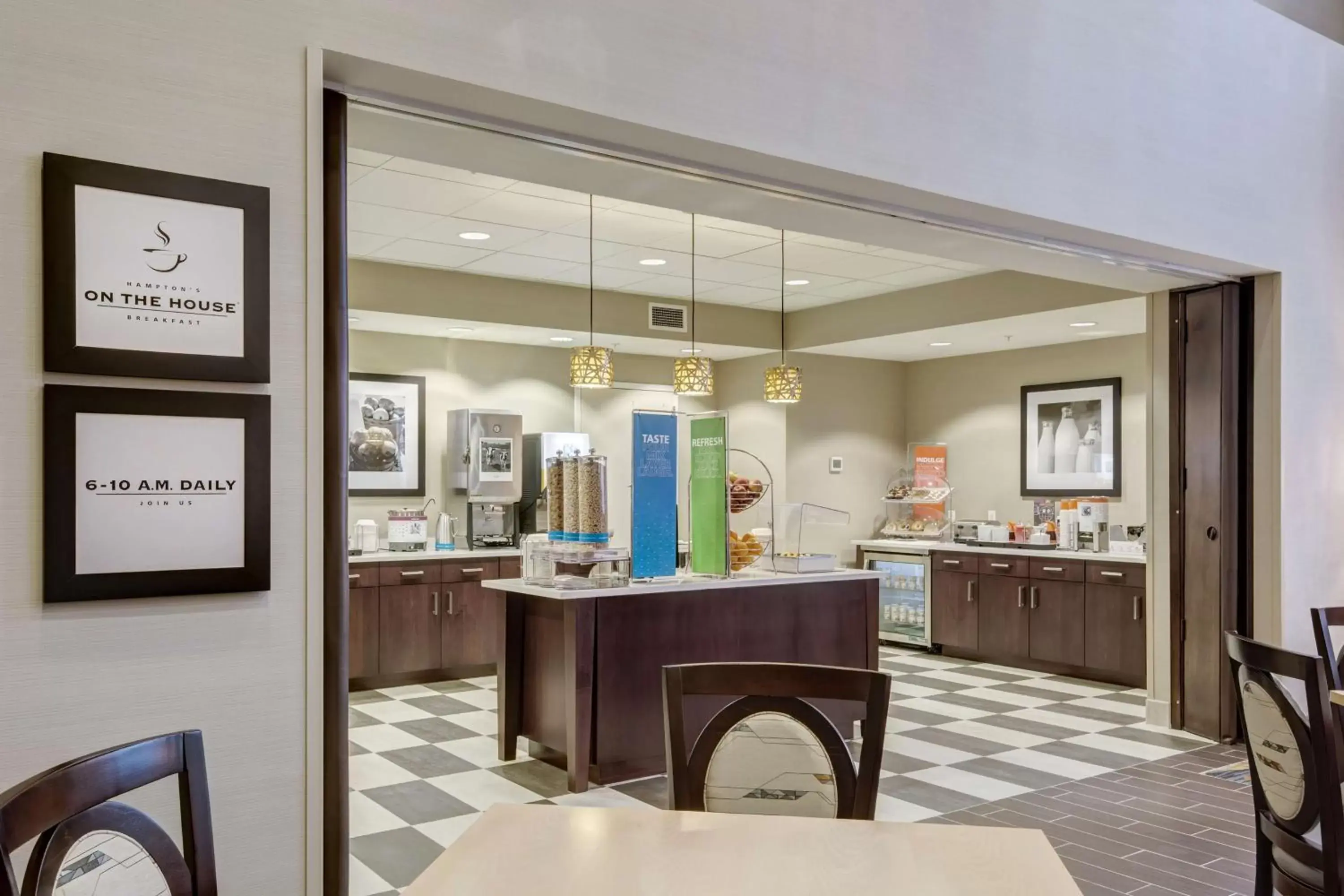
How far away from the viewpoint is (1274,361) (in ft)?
A: 17.6

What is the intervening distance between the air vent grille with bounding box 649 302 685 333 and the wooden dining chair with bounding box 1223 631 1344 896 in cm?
612

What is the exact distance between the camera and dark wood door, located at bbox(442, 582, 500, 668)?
283 inches

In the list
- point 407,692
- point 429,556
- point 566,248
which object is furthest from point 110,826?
point 429,556

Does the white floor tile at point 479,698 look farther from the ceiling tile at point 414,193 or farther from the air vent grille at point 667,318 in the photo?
the air vent grille at point 667,318

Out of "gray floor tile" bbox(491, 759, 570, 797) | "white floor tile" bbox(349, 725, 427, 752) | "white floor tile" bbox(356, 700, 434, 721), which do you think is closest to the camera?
"gray floor tile" bbox(491, 759, 570, 797)

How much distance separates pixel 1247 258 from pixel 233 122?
4.79m

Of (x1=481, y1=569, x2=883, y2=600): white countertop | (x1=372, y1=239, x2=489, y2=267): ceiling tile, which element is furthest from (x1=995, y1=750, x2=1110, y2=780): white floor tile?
(x1=372, y1=239, x2=489, y2=267): ceiling tile

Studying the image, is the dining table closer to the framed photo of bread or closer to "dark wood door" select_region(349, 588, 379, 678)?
"dark wood door" select_region(349, 588, 379, 678)

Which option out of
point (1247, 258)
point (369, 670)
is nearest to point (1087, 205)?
point (1247, 258)

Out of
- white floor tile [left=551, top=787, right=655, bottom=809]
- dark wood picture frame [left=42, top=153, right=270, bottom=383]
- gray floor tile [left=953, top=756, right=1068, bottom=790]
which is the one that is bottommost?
gray floor tile [left=953, top=756, right=1068, bottom=790]

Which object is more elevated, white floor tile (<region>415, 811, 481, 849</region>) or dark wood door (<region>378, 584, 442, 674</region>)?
dark wood door (<region>378, 584, 442, 674</region>)

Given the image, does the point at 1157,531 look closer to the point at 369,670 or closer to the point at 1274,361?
the point at 1274,361

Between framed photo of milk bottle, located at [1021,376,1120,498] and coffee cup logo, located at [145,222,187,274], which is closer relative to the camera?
coffee cup logo, located at [145,222,187,274]

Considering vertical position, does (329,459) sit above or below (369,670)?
above
